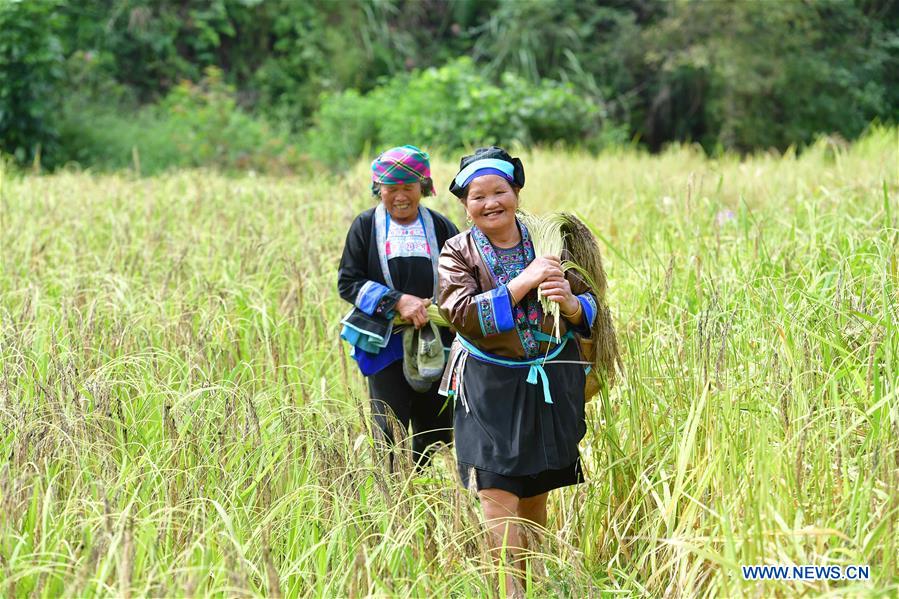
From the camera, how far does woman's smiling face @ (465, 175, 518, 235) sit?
8.09 ft

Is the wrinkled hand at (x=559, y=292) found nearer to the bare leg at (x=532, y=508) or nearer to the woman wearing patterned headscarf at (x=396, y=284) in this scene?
the bare leg at (x=532, y=508)

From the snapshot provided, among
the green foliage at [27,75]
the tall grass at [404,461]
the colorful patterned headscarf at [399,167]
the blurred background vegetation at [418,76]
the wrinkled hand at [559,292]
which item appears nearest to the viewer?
the tall grass at [404,461]

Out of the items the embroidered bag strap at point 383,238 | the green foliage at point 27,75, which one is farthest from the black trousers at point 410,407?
the green foliage at point 27,75

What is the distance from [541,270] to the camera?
7.70ft

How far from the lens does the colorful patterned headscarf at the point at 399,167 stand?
9.76ft

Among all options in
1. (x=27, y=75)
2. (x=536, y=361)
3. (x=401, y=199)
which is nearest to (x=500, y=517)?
(x=536, y=361)

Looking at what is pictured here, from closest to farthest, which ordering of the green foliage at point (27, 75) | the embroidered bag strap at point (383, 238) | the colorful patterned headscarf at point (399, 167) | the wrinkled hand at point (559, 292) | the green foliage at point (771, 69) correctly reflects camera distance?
the wrinkled hand at point (559, 292)
the colorful patterned headscarf at point (399, 167)
the embroidered bag strap at point (383, 238)
the green foliage at point (27, 75)
the green foliage at point (771, 69)

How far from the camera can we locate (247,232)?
5359 mm

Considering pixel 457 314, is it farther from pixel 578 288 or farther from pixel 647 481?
pixel 647 481

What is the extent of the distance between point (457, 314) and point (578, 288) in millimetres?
348

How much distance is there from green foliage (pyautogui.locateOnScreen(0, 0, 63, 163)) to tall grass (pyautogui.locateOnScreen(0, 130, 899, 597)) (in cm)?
662

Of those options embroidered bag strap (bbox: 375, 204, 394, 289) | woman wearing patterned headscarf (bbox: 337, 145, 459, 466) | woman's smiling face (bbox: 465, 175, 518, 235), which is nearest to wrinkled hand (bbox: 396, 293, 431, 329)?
woman wearing patterned headscarf (bbox: 337, 145, 459, 466)

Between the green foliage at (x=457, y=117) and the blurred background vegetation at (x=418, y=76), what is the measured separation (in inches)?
1.0

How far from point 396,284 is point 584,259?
2.42ft
